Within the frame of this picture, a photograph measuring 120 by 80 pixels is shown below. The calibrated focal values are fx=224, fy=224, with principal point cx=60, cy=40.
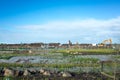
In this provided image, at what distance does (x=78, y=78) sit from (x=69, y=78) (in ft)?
1.95

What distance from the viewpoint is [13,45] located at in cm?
9831

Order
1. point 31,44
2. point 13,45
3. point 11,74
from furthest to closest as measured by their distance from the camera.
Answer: point 13,45, point 31,44, point 11,74

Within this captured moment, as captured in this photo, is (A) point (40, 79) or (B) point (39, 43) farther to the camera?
(B) point (39, 43)

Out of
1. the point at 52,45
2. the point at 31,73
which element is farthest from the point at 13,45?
the point at 31,73

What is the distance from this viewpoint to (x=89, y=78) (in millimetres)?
14781

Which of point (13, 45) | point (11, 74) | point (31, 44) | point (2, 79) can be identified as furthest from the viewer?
point (13, 45)

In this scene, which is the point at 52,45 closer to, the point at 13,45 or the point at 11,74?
the point at 13,45

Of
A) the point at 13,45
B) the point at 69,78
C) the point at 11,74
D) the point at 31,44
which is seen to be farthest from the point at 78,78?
the point at 13,45

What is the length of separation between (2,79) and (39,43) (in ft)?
262

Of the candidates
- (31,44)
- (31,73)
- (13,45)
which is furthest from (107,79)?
(13,45)

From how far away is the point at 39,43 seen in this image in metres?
93.7

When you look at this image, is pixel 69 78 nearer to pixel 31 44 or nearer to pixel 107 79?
pixel 107 79

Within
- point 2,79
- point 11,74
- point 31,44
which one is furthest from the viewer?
point 31,44

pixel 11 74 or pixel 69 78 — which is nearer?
pixel 69 78
